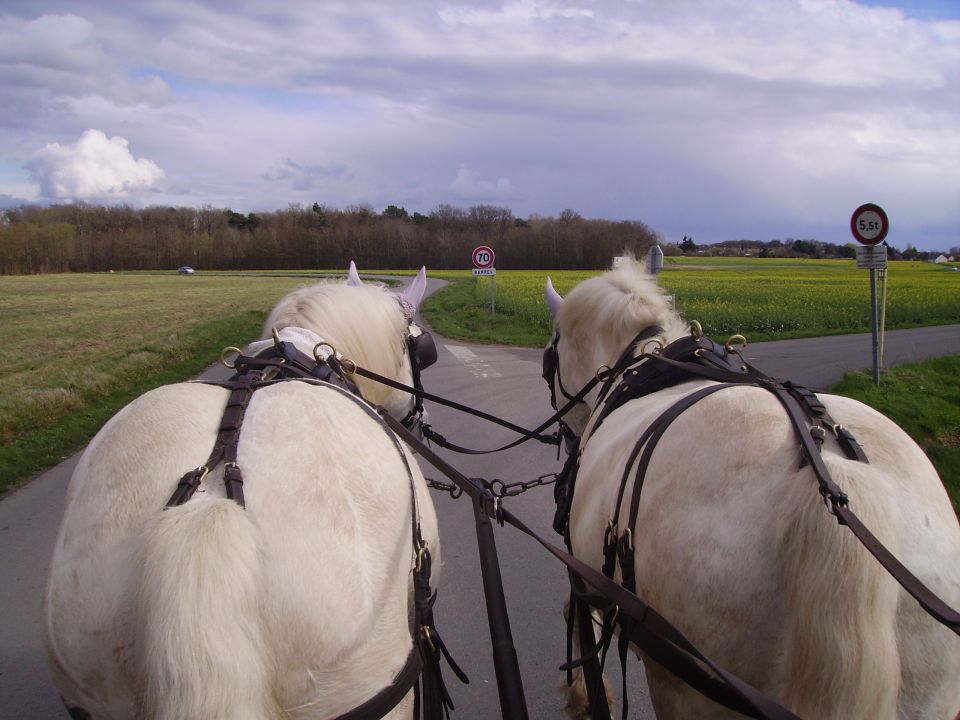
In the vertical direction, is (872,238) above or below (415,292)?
above

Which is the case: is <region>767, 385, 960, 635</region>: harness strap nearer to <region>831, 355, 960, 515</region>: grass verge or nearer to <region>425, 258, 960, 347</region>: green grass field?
<region>831, 355, 960, 515</region>: grass verge

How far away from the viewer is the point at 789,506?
1.50 m

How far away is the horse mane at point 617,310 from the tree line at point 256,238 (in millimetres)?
51624

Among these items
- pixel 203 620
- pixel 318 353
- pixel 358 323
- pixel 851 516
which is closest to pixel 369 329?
pixel 358 323

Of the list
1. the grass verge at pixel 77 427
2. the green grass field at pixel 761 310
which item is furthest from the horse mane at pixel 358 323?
the green grass field at pixel 761 310

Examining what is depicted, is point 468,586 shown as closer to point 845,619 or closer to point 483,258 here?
point 845,619

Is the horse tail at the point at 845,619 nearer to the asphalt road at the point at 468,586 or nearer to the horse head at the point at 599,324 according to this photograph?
the horse head at the point at 599,324

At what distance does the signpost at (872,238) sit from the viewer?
9328mm

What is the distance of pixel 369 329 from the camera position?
2.95 metres

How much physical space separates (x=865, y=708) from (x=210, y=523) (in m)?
1.40

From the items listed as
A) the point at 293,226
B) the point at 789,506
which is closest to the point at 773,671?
the point at 789,506

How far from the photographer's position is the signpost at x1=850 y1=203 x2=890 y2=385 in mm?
9328

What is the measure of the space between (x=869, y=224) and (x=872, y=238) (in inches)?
9.5

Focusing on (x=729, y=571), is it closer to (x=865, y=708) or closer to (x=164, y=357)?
(x=865, y=708)
